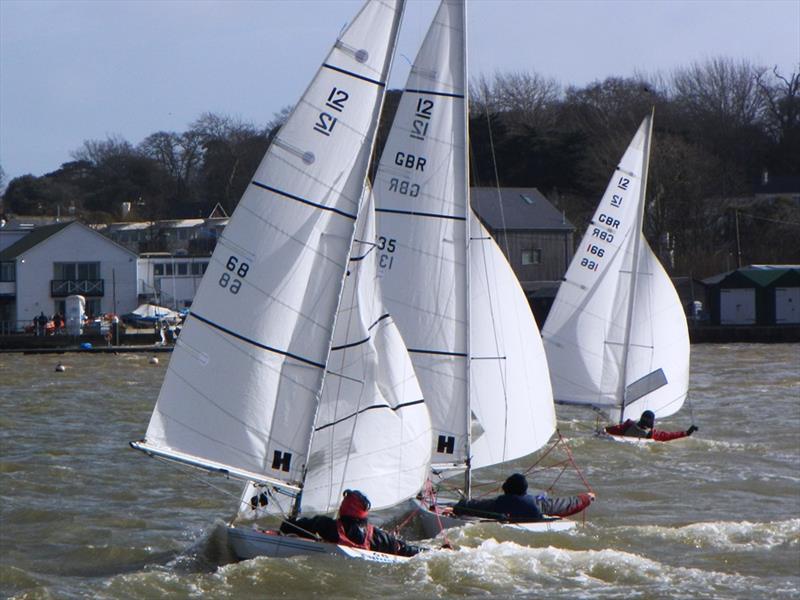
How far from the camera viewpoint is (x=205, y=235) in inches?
2990

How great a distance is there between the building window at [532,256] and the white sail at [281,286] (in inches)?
2019

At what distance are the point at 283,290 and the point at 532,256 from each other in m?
51.6

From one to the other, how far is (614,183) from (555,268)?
130ft

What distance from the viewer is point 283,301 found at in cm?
1165

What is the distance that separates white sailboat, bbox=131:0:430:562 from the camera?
11516 millimetres

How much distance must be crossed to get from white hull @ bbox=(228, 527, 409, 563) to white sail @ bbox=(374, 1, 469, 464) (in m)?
2.62

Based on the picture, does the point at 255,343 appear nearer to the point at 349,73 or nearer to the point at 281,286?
the point at 281,286

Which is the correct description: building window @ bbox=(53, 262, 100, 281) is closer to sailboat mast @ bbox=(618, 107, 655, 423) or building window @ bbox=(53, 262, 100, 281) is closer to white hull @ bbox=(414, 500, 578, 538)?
sailboat mast @ bbox=(618, 107, 655, 423)

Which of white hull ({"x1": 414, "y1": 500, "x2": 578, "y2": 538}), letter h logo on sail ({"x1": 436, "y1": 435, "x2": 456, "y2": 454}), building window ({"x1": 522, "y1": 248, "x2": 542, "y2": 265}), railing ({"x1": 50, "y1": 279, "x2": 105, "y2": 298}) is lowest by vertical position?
white hull ({"x1": 414, "y1": 500, "x2": 578, "y2": 538})

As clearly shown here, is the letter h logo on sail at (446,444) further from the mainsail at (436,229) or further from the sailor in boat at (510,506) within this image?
the sailor in boat at (510,506)

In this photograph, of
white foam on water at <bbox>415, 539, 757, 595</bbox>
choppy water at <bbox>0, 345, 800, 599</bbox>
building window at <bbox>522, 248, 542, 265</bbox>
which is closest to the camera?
choppy water at <bbox>0, 345, 800, 599</bbox>

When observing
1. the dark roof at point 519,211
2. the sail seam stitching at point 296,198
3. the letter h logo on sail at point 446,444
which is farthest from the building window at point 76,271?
the sail seam stitching at point 296,198

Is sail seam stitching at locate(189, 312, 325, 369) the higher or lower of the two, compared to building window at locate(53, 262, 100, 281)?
lower


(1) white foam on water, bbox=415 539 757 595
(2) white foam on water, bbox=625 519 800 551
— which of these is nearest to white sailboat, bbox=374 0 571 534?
(1) white foam on water, bbox=415 539 757 595
